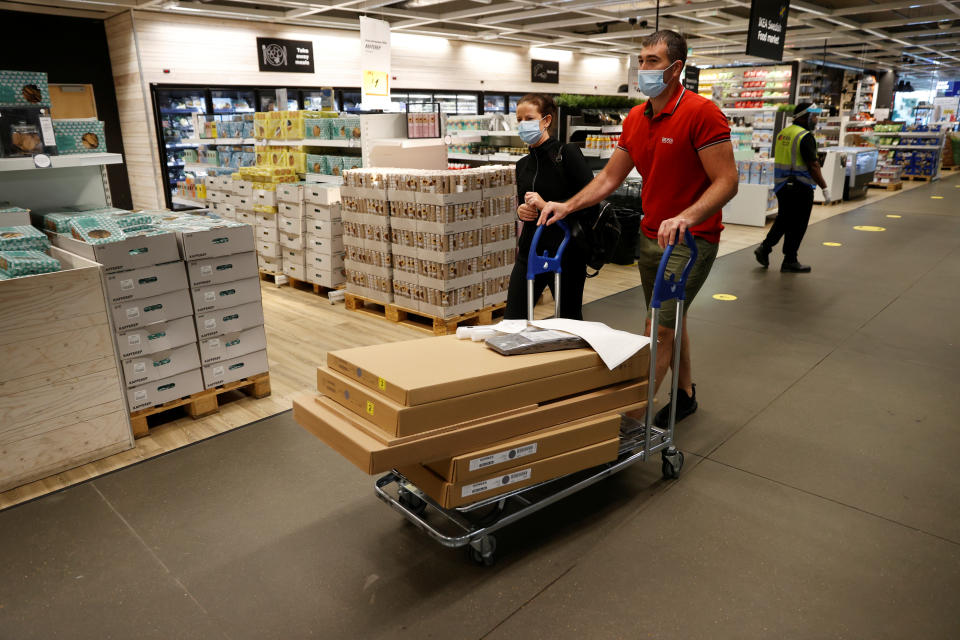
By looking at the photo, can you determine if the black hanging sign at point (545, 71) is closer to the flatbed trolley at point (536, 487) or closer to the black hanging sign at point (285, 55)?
the black hanging sign at point (285, 55)

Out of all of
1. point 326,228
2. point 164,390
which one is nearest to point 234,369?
point 164,390

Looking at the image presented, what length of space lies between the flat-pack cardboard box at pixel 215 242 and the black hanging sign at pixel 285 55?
9316 millimetres

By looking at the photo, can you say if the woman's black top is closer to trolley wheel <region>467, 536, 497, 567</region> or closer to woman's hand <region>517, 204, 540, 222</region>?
woman's hand <region>517, 204, 540, 222</region>

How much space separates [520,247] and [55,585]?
252 centimetres

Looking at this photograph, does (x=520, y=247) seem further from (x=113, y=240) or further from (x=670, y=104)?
(x=113, y=240)

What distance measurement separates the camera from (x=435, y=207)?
4.78 metres

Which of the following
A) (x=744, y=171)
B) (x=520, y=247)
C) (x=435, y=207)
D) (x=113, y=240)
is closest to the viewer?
(x=113, y=240)

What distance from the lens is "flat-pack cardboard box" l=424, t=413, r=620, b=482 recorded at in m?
2.13

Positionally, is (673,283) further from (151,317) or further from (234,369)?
(151,317)

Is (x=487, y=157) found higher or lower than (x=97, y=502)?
higher

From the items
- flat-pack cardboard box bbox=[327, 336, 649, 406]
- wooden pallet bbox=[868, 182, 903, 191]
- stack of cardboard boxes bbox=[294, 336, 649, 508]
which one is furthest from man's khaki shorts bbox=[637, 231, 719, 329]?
wooden pallet bbox=[868, 182, 903, 191]

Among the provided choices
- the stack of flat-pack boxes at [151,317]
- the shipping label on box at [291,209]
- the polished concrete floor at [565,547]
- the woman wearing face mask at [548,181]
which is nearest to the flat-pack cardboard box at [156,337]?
the stack of flat-pack boxes at [151,317]

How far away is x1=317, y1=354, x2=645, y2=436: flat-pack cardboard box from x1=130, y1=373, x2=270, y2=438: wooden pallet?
154cm

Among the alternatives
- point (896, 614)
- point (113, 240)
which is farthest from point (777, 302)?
point (113, 240)
